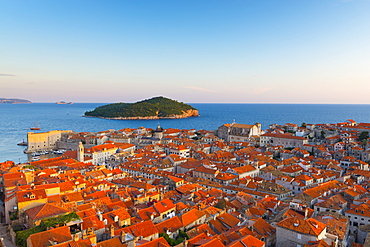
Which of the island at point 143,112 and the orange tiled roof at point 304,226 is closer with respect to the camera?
the orange tiled roof at point 304,226

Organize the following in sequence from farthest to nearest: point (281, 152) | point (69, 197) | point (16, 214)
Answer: point (281, 152)
point (69, 197)
point (16, 214)

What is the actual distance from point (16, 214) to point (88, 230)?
672cm

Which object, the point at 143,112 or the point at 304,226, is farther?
the point at 143,112

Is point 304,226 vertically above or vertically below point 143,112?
below

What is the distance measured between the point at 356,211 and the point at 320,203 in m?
3.05

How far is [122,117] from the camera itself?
588 feet

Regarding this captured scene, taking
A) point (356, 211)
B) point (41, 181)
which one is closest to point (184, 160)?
point (41, 181)

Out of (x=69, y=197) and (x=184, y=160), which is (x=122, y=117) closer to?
(x=184, y=160)

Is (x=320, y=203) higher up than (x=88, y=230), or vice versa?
(x=88, y=230)

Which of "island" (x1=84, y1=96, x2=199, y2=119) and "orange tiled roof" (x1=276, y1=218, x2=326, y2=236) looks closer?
"orange tiled roof" (x1=276, y1=218, x2=326, y2=236)

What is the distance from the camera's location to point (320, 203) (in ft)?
81.6

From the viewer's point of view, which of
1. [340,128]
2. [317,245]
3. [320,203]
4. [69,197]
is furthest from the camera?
[340,128]

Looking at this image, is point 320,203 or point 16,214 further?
point 320,203

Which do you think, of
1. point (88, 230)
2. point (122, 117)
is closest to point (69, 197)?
point (88, 230)
